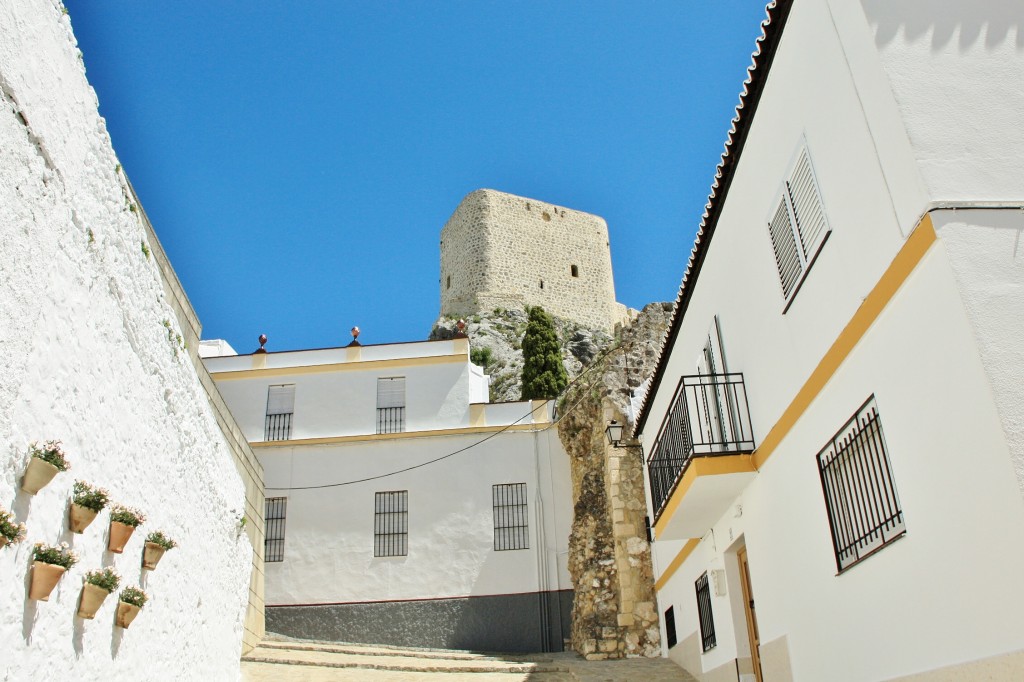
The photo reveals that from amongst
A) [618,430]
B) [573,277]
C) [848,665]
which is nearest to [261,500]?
[618,430]

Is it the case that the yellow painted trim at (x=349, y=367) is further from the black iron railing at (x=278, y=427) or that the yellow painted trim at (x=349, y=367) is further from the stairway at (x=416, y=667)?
the stairway at (x=416, y=667)

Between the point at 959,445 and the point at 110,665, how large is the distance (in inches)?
284

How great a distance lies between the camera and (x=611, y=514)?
16.7m

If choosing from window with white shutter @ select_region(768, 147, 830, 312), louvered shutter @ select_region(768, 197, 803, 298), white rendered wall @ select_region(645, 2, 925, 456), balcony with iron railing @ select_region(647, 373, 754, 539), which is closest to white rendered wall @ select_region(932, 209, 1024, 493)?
white rendered wall @ select_region(645, 2, 925, 456)

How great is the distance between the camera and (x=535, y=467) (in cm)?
2005

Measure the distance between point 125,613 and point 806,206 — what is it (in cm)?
717

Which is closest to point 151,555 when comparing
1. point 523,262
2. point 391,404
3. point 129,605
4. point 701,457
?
point 129,605

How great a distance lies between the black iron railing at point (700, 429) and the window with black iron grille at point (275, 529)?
32.7 ft

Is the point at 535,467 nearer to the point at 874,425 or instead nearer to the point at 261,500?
the point at 261,500

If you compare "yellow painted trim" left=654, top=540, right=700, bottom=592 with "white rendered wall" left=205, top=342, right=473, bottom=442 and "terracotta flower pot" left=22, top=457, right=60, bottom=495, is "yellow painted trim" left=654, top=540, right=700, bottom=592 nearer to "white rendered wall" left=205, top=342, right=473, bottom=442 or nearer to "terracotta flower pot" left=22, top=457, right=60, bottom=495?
"white rendered wall" left=205, top=342, right=473, bottom=442

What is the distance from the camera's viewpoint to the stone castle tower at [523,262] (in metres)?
50.2

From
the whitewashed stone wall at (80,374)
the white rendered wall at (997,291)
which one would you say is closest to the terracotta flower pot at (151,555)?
the whitewashed stone wall at (80,374)

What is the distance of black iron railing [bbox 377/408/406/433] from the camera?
20906 mm

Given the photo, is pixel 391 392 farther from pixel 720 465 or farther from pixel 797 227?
pixel 797 227
